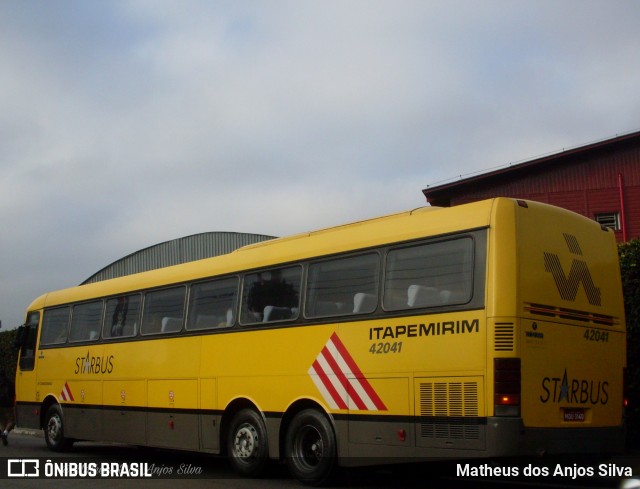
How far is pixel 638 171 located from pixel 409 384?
2124cm

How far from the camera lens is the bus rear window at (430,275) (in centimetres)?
946

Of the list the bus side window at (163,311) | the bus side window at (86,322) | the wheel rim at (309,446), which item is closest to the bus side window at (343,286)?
the wheel rim at (309,446)

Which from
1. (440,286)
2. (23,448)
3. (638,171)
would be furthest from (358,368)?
(638,171)

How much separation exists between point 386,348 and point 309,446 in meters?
2.03

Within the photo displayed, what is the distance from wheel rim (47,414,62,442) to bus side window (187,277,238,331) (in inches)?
208

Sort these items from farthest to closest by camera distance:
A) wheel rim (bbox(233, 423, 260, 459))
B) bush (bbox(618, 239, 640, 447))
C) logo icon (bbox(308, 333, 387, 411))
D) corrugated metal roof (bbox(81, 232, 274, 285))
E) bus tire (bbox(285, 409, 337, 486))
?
corrugated metal roof (bbox(81, 232, 274, 285)) → bush (bbox(618, 239, 640, 447)) → wheel rim (bbox(233, 423, 260, 459)) → bus tire (bbox(285, 409, 337, 486)) → logo icon (bbox(308, 333, 387, 411))

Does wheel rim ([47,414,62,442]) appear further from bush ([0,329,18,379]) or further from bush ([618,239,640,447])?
bush ([0,329,18,379])

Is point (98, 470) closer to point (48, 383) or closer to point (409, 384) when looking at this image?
point (48, 383)

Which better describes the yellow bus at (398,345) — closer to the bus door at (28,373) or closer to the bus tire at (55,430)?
the bus tire at (55,430)

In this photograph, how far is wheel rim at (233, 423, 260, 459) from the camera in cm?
1203

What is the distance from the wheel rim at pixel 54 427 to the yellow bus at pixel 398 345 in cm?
344

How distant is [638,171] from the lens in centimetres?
2827

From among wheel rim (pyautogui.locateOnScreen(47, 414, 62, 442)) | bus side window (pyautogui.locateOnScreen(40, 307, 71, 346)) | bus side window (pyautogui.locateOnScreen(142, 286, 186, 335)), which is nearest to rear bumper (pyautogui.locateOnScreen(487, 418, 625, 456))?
bus side window (pyautogui.locateOnScreen(142, 286, 186, 335))

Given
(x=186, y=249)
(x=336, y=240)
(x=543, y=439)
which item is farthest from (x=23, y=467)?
(x=186, y=249)
